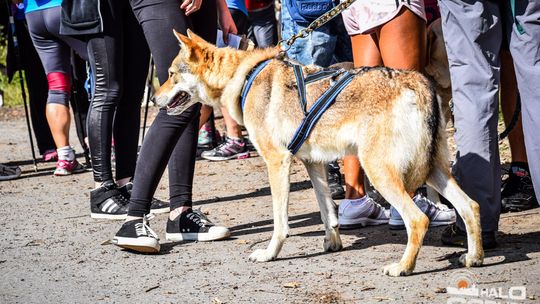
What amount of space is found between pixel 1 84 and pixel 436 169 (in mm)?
13353

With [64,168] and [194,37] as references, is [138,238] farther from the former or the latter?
[64,168]

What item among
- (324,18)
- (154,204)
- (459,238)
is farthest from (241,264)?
(154,204)

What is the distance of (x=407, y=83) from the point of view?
512 cm

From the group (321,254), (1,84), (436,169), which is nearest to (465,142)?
(436,169)

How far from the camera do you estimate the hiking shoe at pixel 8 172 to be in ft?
30.8

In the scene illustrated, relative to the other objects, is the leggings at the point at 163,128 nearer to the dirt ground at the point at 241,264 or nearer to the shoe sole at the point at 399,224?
the dirt ground at the point at 241,264

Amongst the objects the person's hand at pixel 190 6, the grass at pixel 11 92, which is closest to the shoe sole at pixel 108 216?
the person's hand at pixel 190 6

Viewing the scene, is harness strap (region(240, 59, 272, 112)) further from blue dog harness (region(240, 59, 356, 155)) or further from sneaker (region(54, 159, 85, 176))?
sneaker (region(54, 159, 85, 176))

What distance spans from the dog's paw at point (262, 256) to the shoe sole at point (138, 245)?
26.9 inches

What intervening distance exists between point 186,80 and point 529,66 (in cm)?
213

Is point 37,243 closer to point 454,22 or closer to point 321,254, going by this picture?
point 321,254

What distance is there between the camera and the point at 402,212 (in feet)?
16.6

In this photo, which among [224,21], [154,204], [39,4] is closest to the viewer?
[224,21]

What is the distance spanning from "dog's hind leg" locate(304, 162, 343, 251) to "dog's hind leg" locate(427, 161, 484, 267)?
2.34 ft
